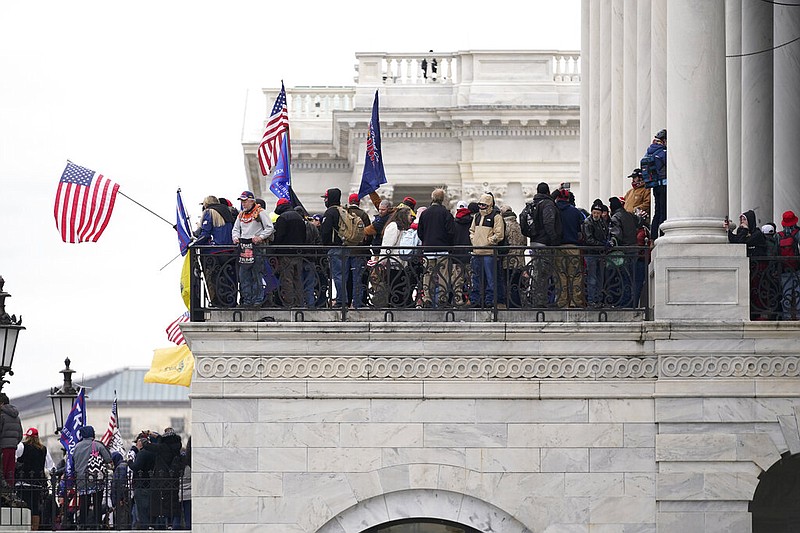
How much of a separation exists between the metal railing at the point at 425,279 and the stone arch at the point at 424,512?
2.54 m

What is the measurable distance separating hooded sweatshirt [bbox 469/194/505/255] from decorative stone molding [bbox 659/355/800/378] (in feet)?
9.32

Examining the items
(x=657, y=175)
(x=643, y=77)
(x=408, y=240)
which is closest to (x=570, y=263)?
(x=657, y=175)

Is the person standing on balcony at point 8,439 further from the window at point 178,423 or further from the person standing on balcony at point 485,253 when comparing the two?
the window at point 178,423

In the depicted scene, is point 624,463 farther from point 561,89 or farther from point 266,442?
point 561,89

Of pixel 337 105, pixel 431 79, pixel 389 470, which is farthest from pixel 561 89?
pixel 389 470

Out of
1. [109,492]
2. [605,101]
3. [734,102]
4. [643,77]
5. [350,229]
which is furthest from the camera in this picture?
[605,101]

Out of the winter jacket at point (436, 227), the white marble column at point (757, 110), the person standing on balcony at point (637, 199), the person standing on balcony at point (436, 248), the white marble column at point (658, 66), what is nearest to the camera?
the person standing on balcony at point (436, 248)

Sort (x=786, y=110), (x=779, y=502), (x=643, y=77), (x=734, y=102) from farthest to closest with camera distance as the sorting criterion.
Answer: (x=734, y=102) → (x=786, y=110) → (x=643, y=77) → (x=779, y=502)

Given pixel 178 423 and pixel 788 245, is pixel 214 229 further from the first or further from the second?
pixel 178 423

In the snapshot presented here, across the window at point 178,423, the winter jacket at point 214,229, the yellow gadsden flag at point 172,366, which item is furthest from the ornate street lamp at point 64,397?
the window at point 178,423

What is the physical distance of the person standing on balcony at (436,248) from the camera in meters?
25.8

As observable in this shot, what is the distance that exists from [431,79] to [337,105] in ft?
19.0

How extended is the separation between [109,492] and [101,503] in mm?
585

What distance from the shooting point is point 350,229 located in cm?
2655
